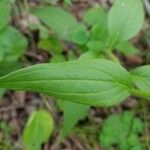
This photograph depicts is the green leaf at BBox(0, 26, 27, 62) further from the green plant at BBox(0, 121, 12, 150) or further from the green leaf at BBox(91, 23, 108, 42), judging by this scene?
the green plant at BBox(0, 121, 12, 150)

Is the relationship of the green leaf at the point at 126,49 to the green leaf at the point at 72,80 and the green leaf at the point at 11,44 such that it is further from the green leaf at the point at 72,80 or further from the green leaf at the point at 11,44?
the green leaf at the point at 72,80

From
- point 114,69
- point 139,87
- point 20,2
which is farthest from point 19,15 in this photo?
point 114,69

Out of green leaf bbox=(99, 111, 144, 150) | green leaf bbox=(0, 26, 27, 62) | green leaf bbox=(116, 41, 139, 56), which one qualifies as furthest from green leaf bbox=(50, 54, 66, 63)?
green leaf bbox=(99, 111, 144, 150)

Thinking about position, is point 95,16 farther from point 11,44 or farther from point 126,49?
point 11,44

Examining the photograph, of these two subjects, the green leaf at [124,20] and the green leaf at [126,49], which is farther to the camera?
the green leaf at [126,49]

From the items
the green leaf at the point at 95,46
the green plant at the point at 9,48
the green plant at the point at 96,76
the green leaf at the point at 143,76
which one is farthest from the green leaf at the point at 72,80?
the green plant at the point at 9,48

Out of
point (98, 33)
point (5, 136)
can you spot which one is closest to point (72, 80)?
point (98, 33)
